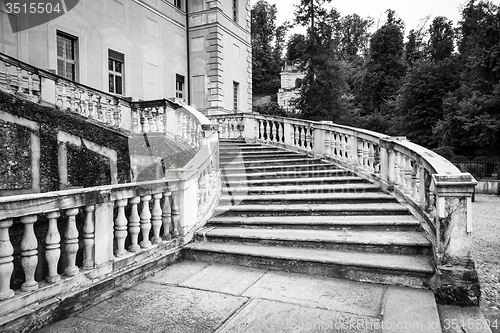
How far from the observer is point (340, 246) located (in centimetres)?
476

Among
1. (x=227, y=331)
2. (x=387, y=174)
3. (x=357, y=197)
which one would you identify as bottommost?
(x=227, y=331)

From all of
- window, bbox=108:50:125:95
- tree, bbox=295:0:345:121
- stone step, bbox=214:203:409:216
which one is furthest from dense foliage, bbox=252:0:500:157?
stone step, bbox=214:203:409:216

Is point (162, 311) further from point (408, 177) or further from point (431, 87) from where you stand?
point (431, 87)

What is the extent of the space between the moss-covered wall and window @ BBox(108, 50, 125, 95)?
5.85 meters

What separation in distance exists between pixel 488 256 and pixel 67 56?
13.7 metres

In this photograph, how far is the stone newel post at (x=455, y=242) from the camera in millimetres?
3594

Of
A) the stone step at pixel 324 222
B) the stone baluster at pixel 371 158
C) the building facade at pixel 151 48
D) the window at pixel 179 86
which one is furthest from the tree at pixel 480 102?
the stone step at pixel 324 222

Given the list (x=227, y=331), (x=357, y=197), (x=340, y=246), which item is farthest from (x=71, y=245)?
(x=357, y=197)

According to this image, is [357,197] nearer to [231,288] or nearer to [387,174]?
[387,174]

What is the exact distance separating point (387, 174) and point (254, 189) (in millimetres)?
2819

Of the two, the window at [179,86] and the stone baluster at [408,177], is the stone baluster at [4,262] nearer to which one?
the stone baluster at [408,177]

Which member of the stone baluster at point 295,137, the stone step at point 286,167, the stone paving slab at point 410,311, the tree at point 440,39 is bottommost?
the stone paving slab at point 410,311

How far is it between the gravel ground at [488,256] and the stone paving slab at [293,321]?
62.3 inches

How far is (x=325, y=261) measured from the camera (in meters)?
4.27
